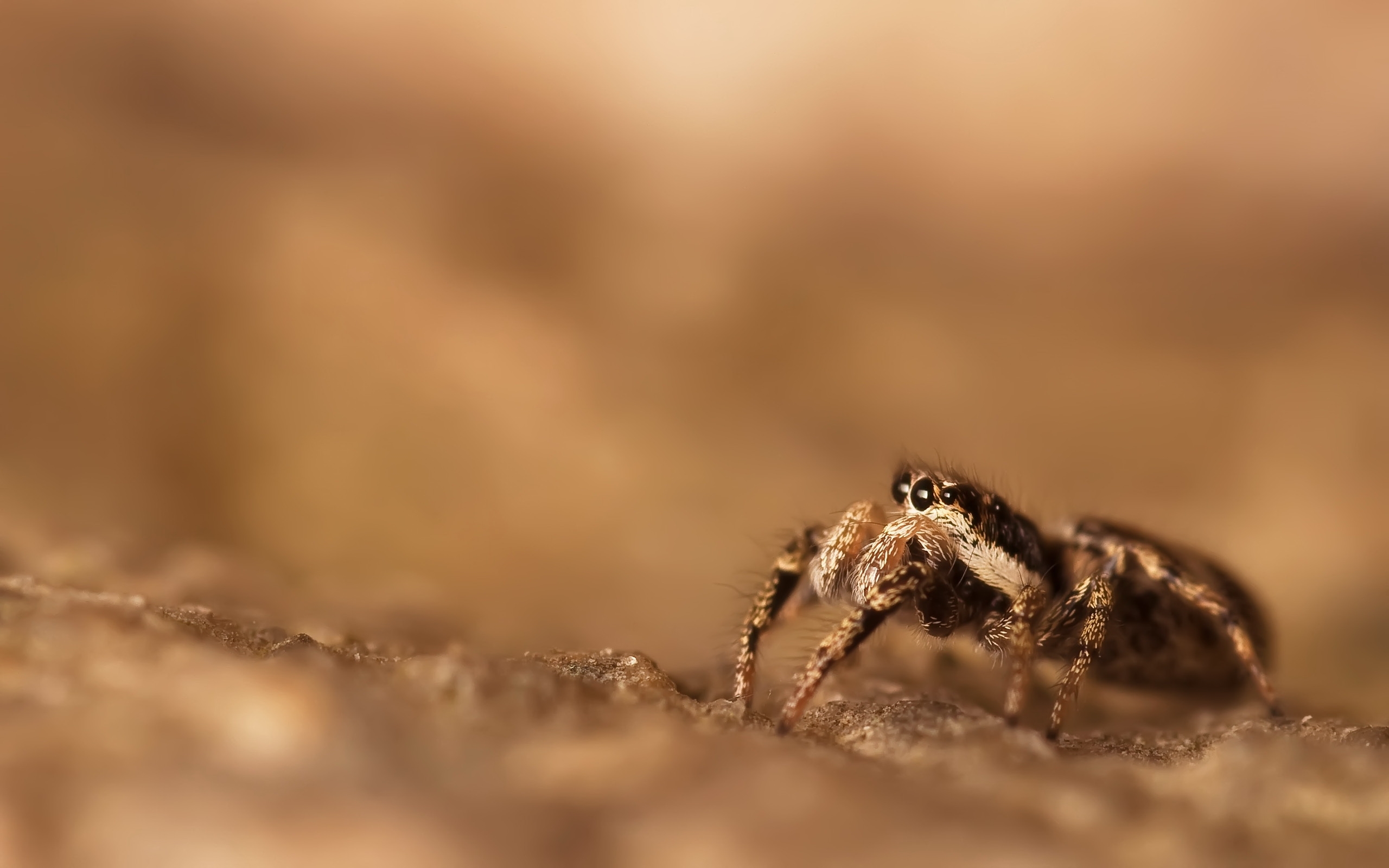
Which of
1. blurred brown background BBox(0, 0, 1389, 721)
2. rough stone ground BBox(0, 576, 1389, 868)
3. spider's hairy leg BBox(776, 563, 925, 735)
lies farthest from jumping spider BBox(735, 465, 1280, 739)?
blurred brown background BBox(0, 0, 1389, 721)

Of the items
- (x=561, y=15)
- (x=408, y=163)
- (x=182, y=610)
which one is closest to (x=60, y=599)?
(x=182, y=610)

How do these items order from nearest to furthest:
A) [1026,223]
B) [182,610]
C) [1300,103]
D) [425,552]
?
[182,610], [425,552], [1300,103], [1026,223]

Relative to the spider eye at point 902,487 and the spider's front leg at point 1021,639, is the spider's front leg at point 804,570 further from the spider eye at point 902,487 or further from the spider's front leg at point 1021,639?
the spider's front leg at point 1021,639

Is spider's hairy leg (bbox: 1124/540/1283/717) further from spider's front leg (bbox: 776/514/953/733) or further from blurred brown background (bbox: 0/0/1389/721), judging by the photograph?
blurred brown background (bbox: 0/0/1389/721)

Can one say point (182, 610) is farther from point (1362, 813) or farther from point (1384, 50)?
point (1384, 50)

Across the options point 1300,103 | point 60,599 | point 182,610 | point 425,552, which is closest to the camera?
point 60,599

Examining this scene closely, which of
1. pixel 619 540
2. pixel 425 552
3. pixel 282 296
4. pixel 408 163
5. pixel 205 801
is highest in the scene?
pixel 408 163
